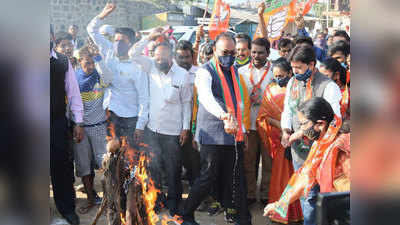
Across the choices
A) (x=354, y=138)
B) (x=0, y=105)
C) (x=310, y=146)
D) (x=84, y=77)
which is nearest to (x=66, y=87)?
(x=84, y=77)

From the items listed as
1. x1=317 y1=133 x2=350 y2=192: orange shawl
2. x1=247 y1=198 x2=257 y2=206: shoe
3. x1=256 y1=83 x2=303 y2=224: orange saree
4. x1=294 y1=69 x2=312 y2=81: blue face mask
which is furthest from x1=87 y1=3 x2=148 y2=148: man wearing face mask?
x1=317 y1=133 x2=350 y2=192: orange shawl

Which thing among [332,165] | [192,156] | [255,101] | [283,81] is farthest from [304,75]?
[192,156]

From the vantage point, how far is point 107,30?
4727 millimetres

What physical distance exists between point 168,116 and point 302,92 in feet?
4.71

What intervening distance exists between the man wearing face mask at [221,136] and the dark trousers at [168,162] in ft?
0.83

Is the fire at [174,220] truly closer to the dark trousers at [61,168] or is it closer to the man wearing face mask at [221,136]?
the man wearing face mask at [221,136]

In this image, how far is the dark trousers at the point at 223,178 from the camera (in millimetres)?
4324

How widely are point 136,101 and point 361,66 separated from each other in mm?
3145

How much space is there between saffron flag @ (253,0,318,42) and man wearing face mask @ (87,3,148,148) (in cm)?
149

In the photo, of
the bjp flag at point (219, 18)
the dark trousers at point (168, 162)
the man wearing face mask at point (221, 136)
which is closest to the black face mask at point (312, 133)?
the man wearing face mask at point (221, 136)

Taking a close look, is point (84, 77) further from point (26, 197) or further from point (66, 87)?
point (26, 197)

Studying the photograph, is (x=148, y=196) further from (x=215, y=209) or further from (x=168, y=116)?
(x=215, y=209)

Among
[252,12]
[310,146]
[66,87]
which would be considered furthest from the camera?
[252,12]

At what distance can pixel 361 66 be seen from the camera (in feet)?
7.18
